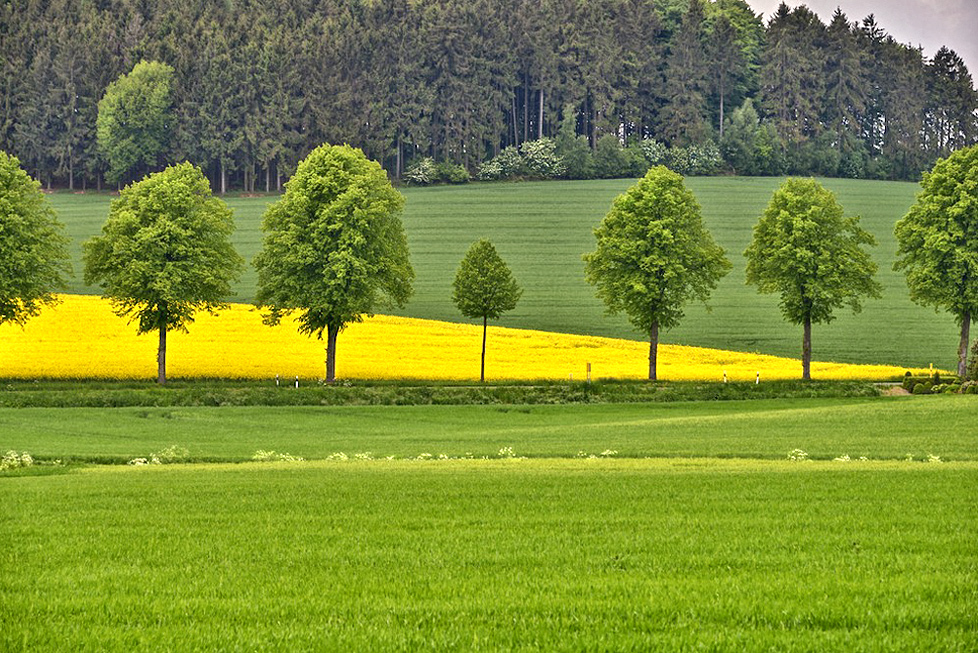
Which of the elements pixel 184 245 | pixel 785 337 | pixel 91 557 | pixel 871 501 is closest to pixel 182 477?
pixel 91 557

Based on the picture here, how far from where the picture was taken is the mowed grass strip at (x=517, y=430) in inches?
1380

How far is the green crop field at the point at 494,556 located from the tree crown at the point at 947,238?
143 feet

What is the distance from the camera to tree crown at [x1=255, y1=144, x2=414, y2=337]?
65.0 meters

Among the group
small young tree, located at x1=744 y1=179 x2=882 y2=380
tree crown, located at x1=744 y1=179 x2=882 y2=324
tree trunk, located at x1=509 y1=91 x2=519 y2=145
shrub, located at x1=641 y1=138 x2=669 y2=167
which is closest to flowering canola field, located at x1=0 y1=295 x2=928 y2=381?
small young tree, located at x1=744 y1=179 x2=882 y2=380

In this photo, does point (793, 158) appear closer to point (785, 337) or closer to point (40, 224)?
point (785, 337)

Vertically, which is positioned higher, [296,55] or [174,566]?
[296,55]

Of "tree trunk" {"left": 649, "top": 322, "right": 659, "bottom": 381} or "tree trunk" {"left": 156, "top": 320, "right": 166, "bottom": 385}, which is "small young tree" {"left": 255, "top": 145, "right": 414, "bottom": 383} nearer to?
"tree trunk" {"left": 156, "top": 320, "right": 166, "bottom": 385}

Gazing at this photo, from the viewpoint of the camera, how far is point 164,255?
65.2 m

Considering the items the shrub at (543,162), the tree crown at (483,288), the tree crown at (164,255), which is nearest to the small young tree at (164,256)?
the tree crown at (164,255)

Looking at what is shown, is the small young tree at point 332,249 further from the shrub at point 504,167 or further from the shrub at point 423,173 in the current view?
the shrub at point 504,167

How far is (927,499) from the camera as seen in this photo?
Result: 18.5 meters

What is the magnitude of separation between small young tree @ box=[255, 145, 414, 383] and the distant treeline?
78264 millimetres

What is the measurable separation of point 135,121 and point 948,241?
101 metres

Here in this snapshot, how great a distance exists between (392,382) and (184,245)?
13.5m
